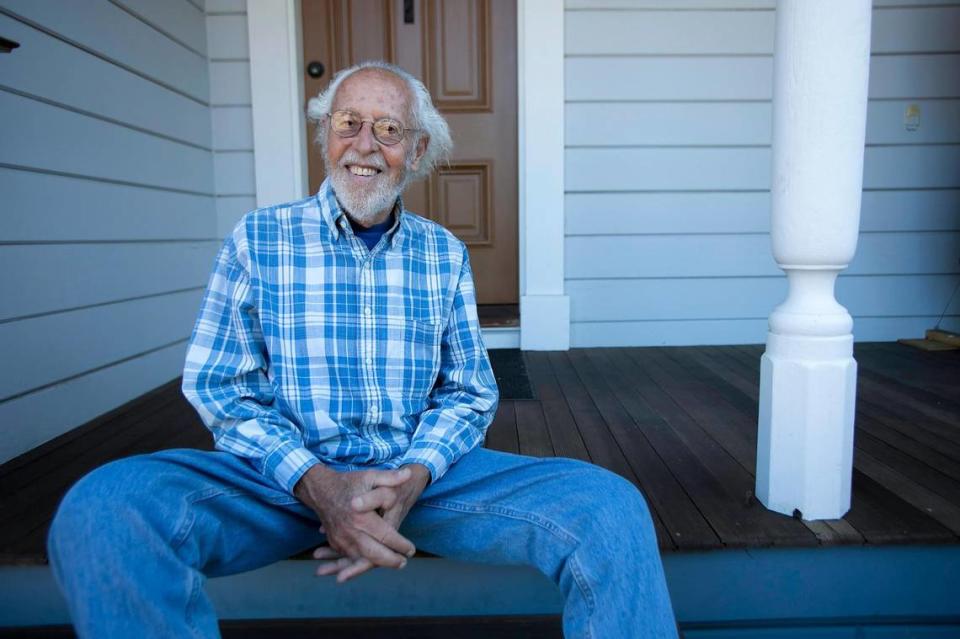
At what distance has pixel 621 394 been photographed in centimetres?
233

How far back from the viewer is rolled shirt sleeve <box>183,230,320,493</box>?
105 cm

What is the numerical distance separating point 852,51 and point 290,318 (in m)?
1.16

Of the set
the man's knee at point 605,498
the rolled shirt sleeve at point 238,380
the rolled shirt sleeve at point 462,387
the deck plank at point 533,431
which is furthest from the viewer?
the deck plank at point 533,431

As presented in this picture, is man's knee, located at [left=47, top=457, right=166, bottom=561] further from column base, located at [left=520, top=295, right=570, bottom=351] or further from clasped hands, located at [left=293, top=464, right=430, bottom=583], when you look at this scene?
column base, located at [left=520, top=295, right=570, bottom=351]

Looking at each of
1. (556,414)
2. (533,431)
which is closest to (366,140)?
(533,431)

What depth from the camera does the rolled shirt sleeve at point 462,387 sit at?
3.84 ft

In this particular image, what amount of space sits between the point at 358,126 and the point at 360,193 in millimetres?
125

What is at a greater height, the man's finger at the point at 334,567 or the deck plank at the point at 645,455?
the man's finger at the point at 334,567

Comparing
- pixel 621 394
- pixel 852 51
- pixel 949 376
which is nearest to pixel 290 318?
pixel 852 51

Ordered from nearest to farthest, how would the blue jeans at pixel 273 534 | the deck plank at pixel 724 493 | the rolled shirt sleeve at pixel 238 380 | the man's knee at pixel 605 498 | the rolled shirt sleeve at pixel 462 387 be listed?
the blue jeans at pixel 273 534, the man's knee at pixel 605 498, the rolled shirt sleeve at pixel 238 380, the rolled shirt sleeve at pixel 462 387, the deck plank at pixel 724 493

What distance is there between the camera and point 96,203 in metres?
2.11

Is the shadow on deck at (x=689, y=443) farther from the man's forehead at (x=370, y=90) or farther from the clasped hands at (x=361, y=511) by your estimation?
the man's forehead at (x=370, y=90)

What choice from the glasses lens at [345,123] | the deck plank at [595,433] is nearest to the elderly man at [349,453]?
the glasses lens at [345,123]

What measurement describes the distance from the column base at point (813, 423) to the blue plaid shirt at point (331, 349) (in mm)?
621
